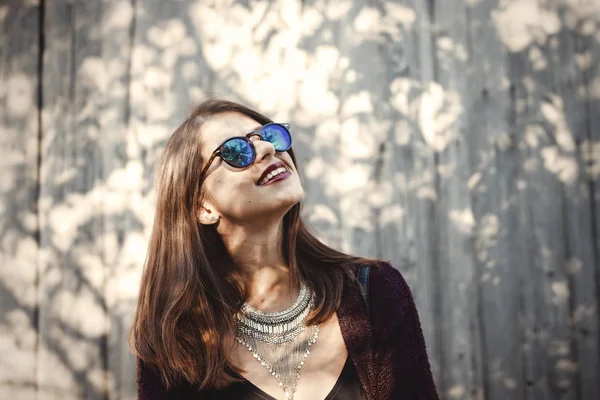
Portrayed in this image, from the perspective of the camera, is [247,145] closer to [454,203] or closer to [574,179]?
[454,203]

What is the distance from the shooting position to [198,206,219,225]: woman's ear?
2652 mm

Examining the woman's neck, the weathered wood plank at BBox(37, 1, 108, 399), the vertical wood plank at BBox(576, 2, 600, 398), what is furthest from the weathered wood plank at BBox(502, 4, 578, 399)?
the weathered wood plank at BBox(37, 1, 108, 399)

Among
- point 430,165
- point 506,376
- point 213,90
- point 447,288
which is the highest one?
point 213,90

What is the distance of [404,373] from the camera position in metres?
2.37

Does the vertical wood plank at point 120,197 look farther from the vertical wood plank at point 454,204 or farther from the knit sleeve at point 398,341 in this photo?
the vertical wood plank at point 454,204

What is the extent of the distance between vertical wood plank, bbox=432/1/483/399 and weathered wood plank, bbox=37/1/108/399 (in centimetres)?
247

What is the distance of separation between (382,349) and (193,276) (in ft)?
3.24

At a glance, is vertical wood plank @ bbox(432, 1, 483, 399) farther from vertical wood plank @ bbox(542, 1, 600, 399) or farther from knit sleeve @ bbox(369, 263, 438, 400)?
knit sleeve @ bbox(369, 263, 438, 400)

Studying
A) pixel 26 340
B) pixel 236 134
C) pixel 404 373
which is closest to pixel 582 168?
pixel 404 373

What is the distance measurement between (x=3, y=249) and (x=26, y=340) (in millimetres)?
672

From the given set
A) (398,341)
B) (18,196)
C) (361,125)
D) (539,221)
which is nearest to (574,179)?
(539,221)

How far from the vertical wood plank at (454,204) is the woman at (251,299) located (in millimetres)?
1279

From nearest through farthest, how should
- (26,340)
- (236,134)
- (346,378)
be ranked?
(346,378), (236,134), (26,340)

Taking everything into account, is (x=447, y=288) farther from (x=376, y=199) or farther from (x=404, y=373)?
(x=404, y=373)
